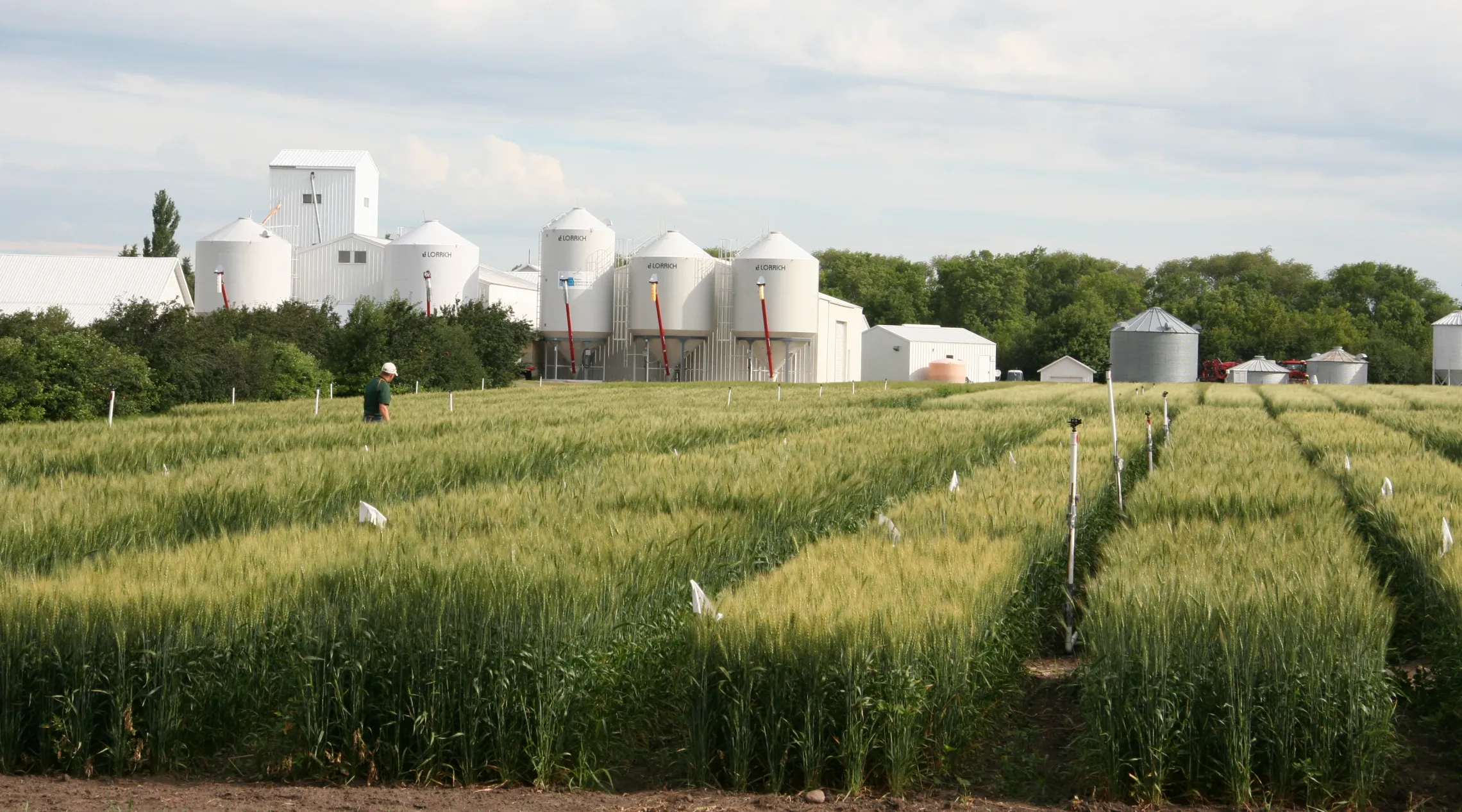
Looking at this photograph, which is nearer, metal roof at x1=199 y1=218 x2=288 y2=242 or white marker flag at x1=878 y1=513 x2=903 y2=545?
white marker flag at x1=878 y1=513 x2=903 y2=545

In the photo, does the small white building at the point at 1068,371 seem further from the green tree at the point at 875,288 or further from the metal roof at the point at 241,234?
the metal roof at the point at 241,234

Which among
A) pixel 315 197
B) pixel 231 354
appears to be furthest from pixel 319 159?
pixel 231 354

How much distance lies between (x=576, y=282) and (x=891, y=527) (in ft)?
205

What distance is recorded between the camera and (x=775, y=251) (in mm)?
70250

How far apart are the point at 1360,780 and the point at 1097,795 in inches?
47.9

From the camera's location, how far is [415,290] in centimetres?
7056

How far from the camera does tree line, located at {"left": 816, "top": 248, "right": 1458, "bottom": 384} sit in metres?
107

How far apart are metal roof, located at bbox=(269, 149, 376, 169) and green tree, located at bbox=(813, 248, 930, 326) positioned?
49752 millimetres

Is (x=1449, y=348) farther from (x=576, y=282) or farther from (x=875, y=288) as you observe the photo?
(x=576, y=282)

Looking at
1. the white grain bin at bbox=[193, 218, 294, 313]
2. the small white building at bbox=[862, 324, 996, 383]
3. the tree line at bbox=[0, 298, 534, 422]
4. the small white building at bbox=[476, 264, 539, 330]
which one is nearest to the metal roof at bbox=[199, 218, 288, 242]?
the white grain bin at bbox=[193, 218, 294, 313]

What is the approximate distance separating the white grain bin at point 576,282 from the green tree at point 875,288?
4926 centimetres

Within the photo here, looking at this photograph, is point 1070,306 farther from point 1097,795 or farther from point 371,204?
point 1097,795

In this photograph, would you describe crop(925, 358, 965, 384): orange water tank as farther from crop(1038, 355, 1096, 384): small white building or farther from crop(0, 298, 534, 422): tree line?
crop(0, 298, 534, 422): tree line

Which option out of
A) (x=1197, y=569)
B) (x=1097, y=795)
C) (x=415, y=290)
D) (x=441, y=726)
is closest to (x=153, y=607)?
(x=441, y=726)
